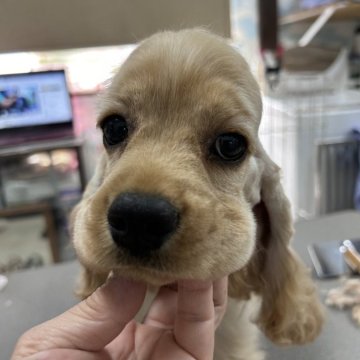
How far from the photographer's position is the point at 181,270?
483 millimetres

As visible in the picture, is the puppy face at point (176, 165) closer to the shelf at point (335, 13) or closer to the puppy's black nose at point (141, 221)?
the puppy's black nose at point (141, 221)

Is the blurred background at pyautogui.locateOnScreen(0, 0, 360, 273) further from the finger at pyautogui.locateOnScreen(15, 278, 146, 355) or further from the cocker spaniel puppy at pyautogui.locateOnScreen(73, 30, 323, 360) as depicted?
the finger at pyautogui.locateOnScreen(15, 278, 146, 355)

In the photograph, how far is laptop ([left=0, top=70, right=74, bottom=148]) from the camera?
2.14m

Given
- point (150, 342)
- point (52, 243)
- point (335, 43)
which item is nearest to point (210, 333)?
point (150, 342)

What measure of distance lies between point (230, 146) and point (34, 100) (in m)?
1.85

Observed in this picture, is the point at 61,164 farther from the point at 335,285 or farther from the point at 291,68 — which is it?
the point at 335,285

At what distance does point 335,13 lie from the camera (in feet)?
6.52

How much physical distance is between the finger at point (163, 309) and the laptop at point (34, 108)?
1604mm

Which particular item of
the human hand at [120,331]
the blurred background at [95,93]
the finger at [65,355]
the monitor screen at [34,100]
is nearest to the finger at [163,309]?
the human hand at [120,331]

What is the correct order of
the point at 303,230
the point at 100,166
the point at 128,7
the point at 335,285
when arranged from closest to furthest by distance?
the point at 100,166 < the point at 335,285 < the point at 303,230 < the point at 128,7

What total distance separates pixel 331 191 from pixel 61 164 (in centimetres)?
138

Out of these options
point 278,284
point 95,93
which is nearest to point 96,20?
point 95,93

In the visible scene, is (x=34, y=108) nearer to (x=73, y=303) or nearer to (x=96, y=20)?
(x=96, y=20)

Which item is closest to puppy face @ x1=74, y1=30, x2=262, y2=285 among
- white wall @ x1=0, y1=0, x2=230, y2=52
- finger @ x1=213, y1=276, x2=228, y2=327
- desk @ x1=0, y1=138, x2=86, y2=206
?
finger @ x1=213, y1=276, x2=228, y2=327
